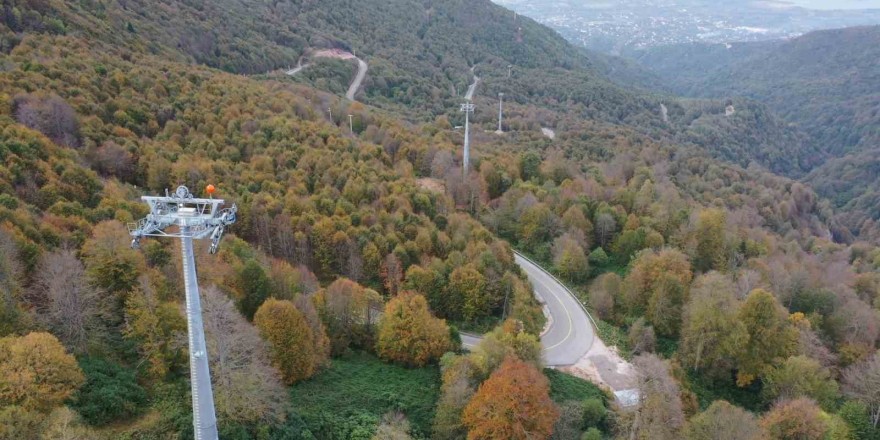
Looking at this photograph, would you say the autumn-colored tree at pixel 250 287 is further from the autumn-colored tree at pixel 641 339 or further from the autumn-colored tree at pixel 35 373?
the autumn-colored tree at pixel 641 339

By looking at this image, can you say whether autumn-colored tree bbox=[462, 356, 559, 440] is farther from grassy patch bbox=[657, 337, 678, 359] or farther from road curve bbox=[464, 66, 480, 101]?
road curve bbox=[464, 66, 480, 101]

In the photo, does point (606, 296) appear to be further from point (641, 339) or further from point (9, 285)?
point (9, 285)

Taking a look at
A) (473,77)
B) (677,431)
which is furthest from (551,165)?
(473,77)

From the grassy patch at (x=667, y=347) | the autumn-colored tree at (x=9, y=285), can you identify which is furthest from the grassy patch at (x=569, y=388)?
the autumn-colored tree at (x=9, y=285)

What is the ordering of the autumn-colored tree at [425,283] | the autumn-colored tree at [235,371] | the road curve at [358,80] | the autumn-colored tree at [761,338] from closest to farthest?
1. the autumn-colored tree at [235,371]
2. the autumn-colored tree at [761,338]
3. the autumn-colored tree at [425,283]
4. the road curve at [358,80]

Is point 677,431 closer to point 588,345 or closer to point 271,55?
point 588,345

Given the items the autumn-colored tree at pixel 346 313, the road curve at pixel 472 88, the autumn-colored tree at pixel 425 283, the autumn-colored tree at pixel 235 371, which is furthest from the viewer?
the road curve at pixel 472 88
